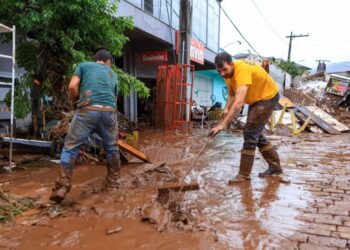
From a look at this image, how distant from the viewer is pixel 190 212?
3.68 m

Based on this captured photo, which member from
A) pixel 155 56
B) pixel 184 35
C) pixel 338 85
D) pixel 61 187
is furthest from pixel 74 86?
pixel 338 85

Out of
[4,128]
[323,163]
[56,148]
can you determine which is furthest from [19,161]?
[323,163]

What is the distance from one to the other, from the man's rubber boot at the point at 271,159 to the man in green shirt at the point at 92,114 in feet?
7.15

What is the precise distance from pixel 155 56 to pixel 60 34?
7865 millimetres

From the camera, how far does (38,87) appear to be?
7.06 m

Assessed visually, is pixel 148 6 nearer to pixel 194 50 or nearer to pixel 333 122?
pixel 194 50

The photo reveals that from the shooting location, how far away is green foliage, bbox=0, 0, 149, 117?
6.22 metres

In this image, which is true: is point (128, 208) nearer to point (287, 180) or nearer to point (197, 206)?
point (197, 206)

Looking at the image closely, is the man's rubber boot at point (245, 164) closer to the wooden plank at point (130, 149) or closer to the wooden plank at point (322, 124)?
the wooden plank at point (130, 149)

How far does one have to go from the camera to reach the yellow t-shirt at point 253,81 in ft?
15.4

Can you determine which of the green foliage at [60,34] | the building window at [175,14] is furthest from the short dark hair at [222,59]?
the building window at [175,14]

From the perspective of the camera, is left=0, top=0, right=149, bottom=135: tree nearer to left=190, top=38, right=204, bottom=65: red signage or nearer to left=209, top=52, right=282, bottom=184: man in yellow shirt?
left=209, top=52, right=282, bottom=184: man in yellow shirt

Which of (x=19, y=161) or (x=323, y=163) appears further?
(x=323, y=163)

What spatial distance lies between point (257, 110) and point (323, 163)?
8.11ft
